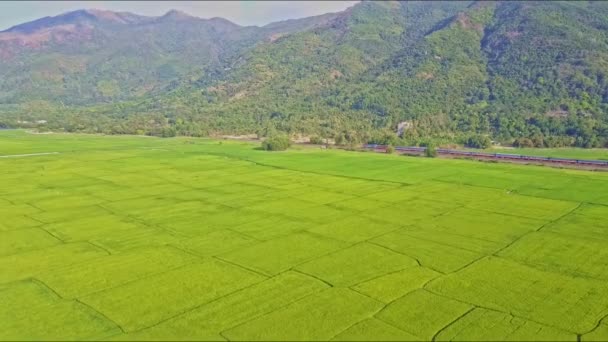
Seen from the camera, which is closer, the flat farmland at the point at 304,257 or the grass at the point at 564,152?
the flat farmland at the point at 304,257

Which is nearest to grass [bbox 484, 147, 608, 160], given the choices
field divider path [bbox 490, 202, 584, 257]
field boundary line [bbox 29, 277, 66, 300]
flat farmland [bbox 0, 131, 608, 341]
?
flat farmland [bbox 0, 131, 608, 341]

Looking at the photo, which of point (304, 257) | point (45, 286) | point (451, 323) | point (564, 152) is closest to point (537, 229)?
point (304, 257)

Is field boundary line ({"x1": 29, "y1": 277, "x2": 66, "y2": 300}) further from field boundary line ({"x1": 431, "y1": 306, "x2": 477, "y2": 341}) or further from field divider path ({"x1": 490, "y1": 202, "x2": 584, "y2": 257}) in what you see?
field divider path ({"x1": 490, "y1": 202, "x2": 584, "y2": 257})

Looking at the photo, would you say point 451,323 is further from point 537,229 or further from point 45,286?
point 45,286

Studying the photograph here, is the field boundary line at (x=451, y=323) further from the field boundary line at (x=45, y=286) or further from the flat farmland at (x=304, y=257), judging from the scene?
the field boundary line at (x=45, y=286)

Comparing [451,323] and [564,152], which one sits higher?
[564,152]

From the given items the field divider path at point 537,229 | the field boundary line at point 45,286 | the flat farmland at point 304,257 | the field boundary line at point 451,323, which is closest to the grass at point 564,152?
Result: the flat farmland at point 304,257

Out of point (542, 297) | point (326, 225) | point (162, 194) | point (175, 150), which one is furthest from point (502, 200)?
point (175, 150)

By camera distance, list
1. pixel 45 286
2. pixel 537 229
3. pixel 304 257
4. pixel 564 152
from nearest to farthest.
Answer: pixel 45 286
pixel 304 257
pixel 537 229
pixel 564 152

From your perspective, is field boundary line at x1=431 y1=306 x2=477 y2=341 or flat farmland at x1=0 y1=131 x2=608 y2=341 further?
flat farmland at x1=0 y1=131 x2=608 y2=341
